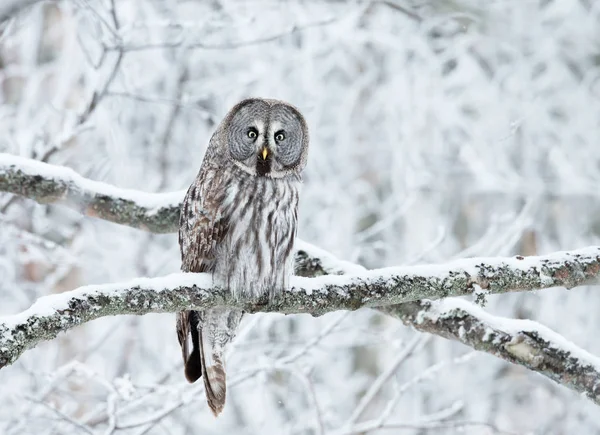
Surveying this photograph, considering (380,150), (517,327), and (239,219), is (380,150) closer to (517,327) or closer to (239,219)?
(239,219)

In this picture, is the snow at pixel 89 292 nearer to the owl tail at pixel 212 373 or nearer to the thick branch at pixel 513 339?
the owl tail at pixel 212 373

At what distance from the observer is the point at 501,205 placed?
8.53 m

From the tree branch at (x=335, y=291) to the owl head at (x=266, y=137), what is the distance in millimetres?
335

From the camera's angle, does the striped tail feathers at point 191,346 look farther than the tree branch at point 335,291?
Yes

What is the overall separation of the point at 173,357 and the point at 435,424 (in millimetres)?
3278

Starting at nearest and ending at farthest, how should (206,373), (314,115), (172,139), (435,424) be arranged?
(206,373), (435,424), (172,139), (314,115)

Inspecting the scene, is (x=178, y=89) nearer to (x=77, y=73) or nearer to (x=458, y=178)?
(x=77, y=73)

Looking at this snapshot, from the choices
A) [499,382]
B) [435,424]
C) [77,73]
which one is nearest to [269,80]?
[77,73]

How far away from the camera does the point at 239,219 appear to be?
3340 mm

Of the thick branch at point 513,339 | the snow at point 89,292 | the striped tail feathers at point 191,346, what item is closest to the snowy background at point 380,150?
the striped tail feathers at point 191,346

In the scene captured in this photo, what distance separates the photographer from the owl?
128 inches

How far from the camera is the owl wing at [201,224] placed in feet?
10.9

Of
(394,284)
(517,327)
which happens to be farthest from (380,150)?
(394,284)

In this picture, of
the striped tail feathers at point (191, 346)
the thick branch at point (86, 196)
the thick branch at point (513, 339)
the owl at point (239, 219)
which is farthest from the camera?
the striped tail feathers at point (191, 346)
